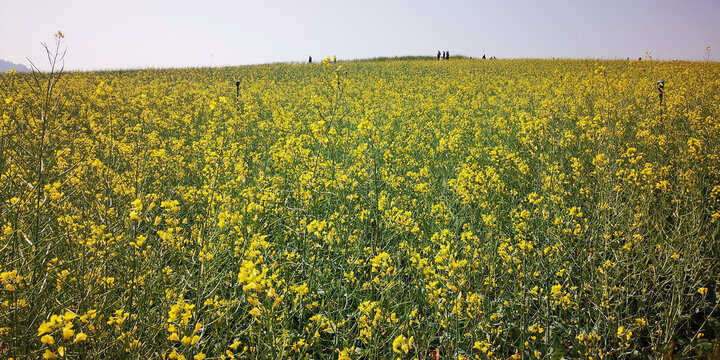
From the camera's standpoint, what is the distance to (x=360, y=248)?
316cm

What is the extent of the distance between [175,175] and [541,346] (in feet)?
14.3

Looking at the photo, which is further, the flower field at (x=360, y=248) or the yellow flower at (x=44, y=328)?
the flower field at (x=360, y=248)

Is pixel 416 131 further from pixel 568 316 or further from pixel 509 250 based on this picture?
pixel 568 316

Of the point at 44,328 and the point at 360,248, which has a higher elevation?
the point at 44,328

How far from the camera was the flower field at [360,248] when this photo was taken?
1961 millimetres

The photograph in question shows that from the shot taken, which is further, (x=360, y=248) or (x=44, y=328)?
(x=360, y=248)

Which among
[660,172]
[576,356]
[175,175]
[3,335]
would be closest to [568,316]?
[576,356]

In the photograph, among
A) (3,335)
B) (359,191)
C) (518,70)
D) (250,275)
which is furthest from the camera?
(518,70)

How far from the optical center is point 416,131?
6.44m

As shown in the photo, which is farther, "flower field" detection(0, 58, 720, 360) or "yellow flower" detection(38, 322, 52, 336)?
"flower field" detection(0, 58, 720, 360)

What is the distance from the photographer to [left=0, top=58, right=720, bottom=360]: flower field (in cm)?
196

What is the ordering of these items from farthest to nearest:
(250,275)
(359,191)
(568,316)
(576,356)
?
(359,191) → (568,316) → (576,356) → (250,275)

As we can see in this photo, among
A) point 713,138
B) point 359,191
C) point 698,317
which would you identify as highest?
point 713,138

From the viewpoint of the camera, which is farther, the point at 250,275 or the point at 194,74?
the point at 194,74
